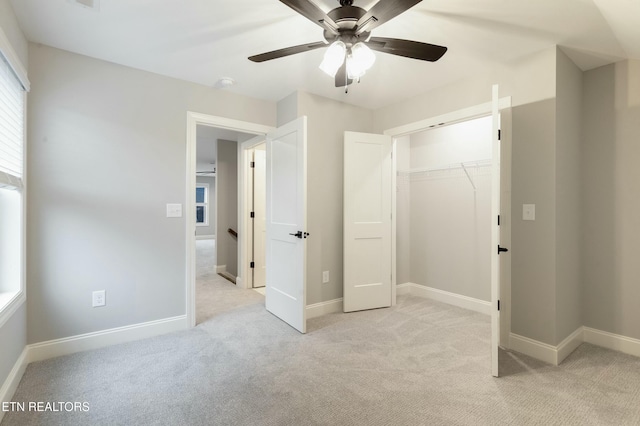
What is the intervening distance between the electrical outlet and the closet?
3303 millimetres

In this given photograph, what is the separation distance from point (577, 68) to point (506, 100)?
70 cm

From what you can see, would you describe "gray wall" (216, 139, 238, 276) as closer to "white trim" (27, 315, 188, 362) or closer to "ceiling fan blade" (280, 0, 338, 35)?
"white trim" (27, 315, 188, 362)

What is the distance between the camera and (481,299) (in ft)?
11.5

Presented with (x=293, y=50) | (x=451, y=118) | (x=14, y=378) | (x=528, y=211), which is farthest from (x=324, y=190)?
(x=14, y=378)

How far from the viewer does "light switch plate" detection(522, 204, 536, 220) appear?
2490 millimetres

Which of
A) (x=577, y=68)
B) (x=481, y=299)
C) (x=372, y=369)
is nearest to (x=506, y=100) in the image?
(x=577, y=68)

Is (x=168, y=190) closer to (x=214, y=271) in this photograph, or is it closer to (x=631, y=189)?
(x=214, y=271)

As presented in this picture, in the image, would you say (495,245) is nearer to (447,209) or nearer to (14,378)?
(447,209)

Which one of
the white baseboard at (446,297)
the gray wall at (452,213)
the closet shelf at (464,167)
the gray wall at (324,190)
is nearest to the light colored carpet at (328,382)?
the white baseboard at (446,297)

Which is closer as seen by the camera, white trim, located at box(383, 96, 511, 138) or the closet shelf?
white trim, located at box(383, 96, 511, 138)

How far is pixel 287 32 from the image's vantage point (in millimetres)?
2197

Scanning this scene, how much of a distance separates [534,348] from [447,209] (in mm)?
1803

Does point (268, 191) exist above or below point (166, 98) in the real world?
below

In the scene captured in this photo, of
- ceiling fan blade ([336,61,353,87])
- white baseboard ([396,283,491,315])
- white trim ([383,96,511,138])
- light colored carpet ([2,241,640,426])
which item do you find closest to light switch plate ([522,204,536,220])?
white trim ([383,96,511,138])
